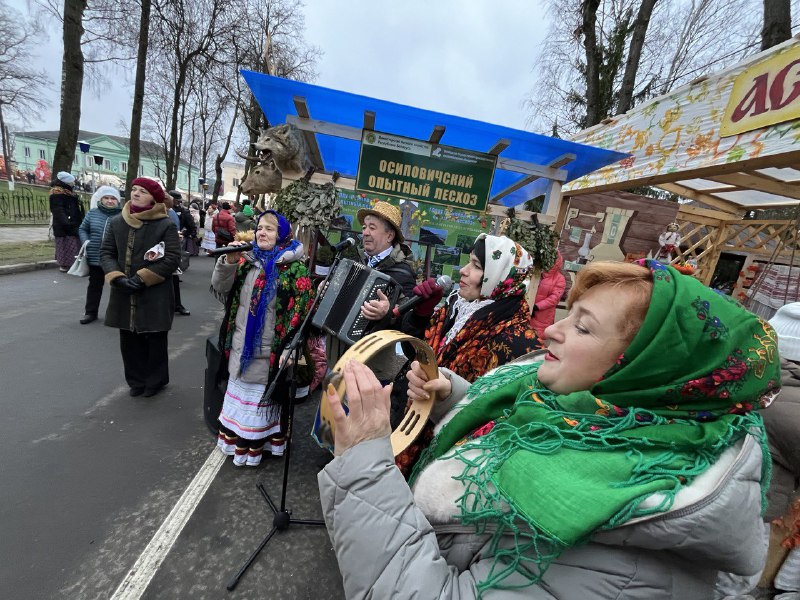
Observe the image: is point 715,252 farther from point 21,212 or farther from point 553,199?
point 21,212

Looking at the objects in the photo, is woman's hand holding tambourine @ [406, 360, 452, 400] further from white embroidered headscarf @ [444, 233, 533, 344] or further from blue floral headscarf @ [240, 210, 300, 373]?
blue floral headscarf @ [240, 210, 300, 373]

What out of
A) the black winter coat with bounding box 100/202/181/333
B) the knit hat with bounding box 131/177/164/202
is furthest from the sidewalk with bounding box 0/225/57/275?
the knit hat with bounding box 131/177/164/202

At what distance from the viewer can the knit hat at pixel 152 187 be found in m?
3.32

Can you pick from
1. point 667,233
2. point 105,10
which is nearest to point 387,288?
point 667,233

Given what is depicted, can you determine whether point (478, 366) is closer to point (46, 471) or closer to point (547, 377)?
point (547, 377)

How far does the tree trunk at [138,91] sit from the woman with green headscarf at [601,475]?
511 inches

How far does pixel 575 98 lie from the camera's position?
1259cm

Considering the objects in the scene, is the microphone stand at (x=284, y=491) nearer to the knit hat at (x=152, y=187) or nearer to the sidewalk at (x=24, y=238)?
the knit hat at (x=152, y=187)

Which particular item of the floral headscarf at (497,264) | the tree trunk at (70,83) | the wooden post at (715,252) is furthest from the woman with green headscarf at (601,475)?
the tree trunk at (70,83)

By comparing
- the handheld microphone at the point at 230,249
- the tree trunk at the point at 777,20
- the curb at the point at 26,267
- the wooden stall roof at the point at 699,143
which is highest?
the tree trunk at the point at 777,20

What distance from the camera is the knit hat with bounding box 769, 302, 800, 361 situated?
1.96m

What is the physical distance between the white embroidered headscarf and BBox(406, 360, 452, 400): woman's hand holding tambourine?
818 mm

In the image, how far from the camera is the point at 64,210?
23.6 ft

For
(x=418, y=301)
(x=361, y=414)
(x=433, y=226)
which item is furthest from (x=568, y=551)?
(x=433, y=226)
